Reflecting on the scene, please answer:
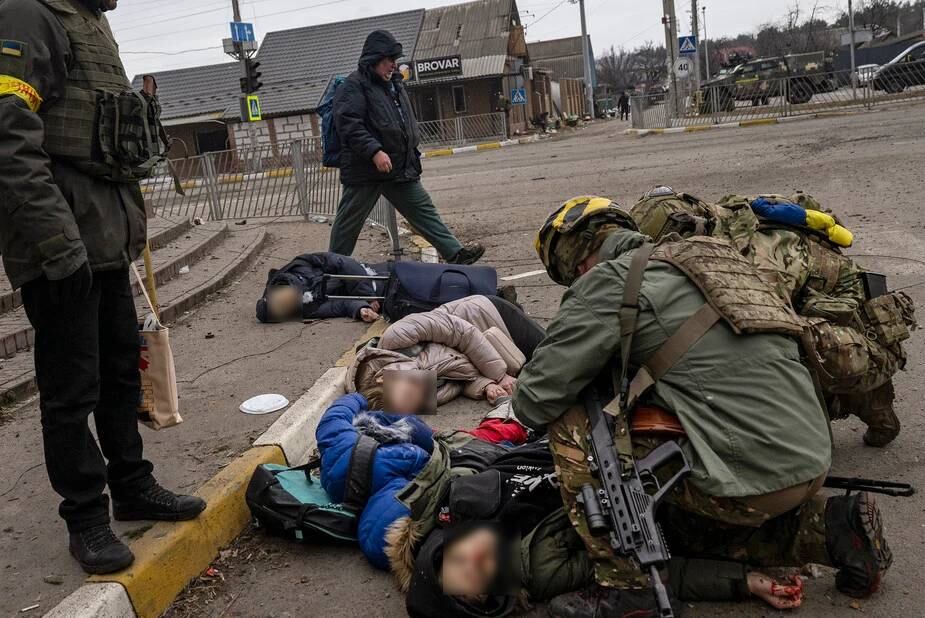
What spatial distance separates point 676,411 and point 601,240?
772 mm

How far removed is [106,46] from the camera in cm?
296

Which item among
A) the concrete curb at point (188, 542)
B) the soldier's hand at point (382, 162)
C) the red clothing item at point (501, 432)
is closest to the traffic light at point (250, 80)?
the soldier's hand at point (382, 162)

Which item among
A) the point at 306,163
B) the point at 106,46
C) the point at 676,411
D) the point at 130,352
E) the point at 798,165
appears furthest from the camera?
the point at 798,165

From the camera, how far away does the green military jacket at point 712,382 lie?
247cm

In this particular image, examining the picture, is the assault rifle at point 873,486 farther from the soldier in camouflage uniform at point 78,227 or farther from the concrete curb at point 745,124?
the concrete curb at point 745,124

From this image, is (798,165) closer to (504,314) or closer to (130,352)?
(504,314)

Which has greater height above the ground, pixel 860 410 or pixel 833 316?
pixel 833 316

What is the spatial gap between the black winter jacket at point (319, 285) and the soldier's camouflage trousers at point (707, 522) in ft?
12.6

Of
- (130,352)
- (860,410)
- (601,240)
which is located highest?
(601,240)

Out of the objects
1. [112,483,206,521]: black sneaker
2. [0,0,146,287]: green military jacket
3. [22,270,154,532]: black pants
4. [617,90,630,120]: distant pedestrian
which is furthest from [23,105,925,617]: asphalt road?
[617,90,630,120]: distant pedestrian

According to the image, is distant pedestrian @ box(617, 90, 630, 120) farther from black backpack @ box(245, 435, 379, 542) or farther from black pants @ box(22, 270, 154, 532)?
black pants @ box(22, 270, 154, 532)

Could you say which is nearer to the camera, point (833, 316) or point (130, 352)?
point (130, 352)

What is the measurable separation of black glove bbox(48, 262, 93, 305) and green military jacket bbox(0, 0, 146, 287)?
0.04 metres

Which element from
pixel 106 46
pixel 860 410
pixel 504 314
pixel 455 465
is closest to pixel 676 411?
pixel 455 465
